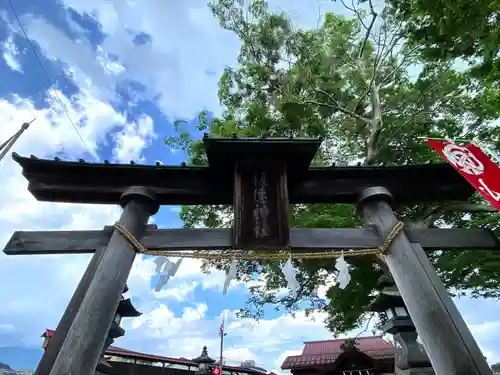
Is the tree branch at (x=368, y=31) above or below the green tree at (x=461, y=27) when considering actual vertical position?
above

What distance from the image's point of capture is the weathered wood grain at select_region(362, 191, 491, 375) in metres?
2.89

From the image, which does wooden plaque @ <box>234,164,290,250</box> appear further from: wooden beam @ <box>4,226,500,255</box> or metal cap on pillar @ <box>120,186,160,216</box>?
metal cap on pillar @ <box>120,186,160,216</box>

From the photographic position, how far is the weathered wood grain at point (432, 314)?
2.89 metres

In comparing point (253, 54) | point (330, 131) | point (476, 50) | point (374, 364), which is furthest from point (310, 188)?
point (374, 364)

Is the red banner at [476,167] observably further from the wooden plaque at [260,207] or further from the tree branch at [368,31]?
the tree branch at [368,31]

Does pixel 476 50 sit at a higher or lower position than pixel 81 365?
higher

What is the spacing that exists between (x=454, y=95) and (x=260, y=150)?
9.15m

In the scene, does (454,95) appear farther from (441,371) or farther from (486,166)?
(441,371)

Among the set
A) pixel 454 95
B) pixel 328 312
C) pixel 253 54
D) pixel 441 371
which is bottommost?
pixel 441 371

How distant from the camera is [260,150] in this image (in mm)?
4102

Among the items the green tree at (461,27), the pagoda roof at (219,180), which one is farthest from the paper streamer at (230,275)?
the green tree at (461,27)

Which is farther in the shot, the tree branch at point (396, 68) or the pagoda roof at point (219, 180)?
the tree branch at point (396, 68)

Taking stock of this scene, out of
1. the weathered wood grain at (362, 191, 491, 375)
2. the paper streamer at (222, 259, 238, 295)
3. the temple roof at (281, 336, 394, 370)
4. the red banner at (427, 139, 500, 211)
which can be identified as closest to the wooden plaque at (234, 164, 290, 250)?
the paper streamer at (222, 259, 238, 295)

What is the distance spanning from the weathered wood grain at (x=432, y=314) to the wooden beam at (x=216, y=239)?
27 cm
